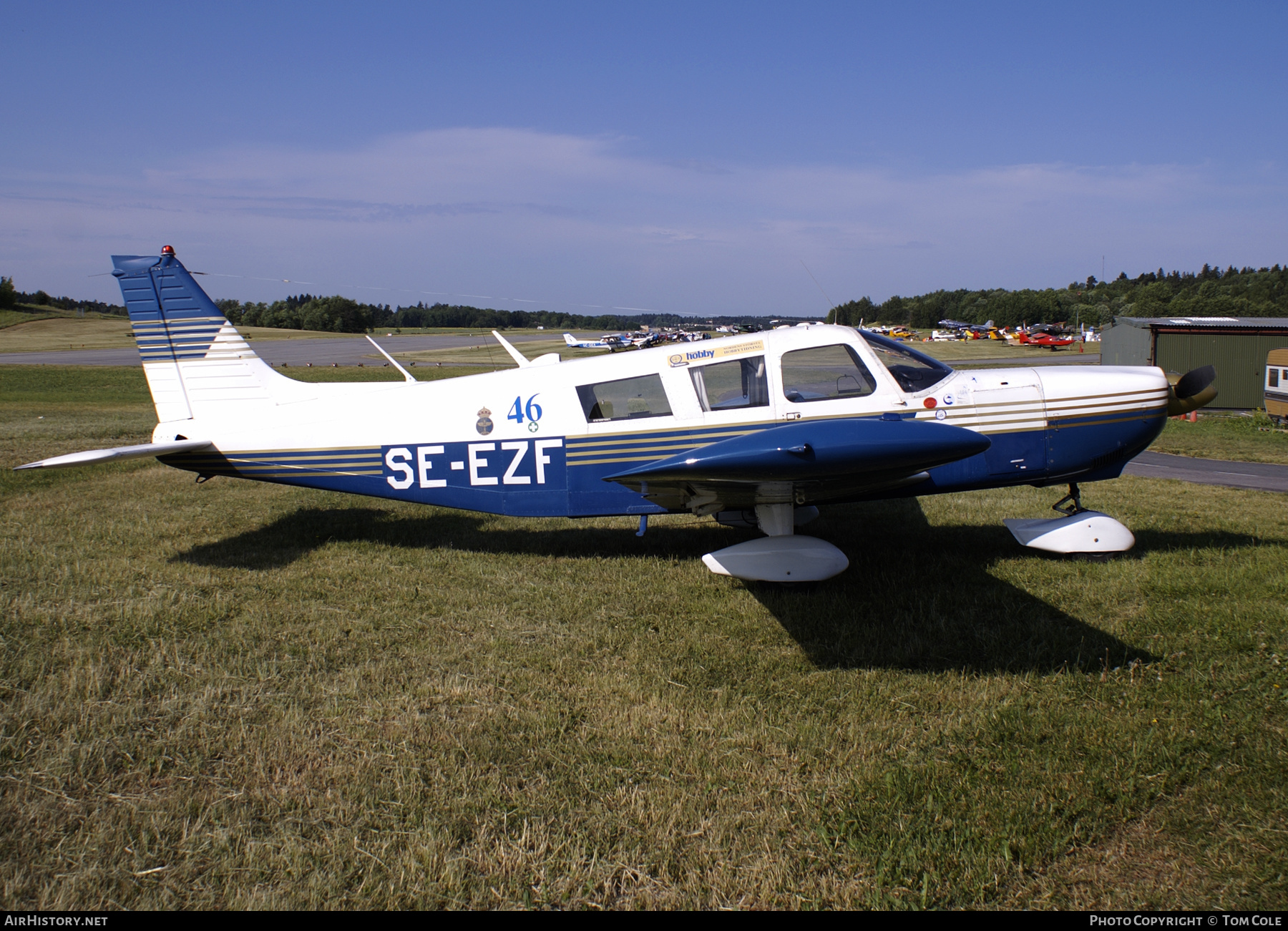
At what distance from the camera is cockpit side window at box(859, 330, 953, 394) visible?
6262 millimetres

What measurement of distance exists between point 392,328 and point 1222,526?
9842 cm

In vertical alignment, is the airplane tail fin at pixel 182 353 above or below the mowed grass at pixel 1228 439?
above

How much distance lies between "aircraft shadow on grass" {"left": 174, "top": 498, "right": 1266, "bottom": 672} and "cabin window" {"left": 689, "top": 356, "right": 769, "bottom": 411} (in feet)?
5.20

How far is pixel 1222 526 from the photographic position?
771 cm

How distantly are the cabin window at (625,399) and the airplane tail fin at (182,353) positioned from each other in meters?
3.29

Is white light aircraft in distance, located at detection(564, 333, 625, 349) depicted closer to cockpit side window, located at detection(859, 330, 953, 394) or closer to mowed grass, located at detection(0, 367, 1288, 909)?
mowed grass, located at detection(0, 367, 1288, 909)

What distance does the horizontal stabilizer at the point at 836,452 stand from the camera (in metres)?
4.34

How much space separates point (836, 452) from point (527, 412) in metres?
3.18

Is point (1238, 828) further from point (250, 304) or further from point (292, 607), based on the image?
point (250, 304)

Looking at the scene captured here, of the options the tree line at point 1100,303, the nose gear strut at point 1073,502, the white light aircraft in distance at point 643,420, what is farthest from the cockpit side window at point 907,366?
the tree line at point 1100,303

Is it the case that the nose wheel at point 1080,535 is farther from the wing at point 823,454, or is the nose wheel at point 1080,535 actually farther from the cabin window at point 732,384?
the cabin window at point 732,384

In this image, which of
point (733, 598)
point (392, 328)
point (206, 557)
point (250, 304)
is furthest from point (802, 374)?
point (392, 328)

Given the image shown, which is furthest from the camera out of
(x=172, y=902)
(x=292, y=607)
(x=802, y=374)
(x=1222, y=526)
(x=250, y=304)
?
(x=250, y=304)

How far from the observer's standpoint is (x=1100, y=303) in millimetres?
94750
